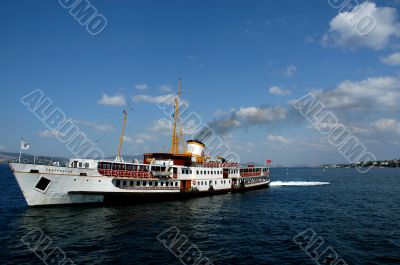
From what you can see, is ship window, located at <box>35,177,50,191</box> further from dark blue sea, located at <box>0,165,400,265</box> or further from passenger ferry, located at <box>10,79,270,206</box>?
dark blue sea, located at <box>0,165,400,265</box>

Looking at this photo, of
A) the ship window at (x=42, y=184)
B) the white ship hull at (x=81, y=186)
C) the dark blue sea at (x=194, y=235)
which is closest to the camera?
the dark blue sea at (x=194, y=235)

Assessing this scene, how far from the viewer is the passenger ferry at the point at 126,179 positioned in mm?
32656

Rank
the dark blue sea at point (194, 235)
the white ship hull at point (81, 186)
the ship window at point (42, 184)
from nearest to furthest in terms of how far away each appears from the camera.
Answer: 1. the dark blue sea at point (194, 235)
2. the white ship hull at point (81, 186)
3. the ship window at point (42, 184)

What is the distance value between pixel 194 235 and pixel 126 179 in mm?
15552

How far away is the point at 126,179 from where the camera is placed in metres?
37.2

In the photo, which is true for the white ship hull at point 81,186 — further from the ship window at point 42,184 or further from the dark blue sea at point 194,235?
the dark blue sea at point 194,235

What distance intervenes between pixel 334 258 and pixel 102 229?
64.9 ft

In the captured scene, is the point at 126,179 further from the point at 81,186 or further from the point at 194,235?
the point at 194,235

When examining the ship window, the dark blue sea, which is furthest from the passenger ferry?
the dark blue sea

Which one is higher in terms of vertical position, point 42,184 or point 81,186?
point 42,184

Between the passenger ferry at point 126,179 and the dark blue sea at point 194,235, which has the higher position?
the passenger ferry at point 126,179

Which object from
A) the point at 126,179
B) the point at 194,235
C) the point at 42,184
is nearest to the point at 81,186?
the point at 42,184

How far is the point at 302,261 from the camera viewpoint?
1962 cm

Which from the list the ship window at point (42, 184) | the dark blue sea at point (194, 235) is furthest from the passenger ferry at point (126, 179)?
the dark blue sea at point (194, 235)
